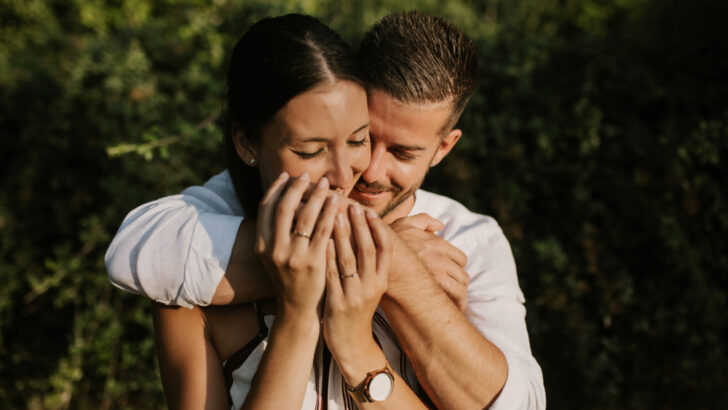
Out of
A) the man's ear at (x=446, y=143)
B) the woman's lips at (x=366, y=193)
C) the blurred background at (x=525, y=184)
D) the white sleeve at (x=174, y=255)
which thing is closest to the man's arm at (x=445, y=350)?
Answer: the white sleeve at (x=174, y=255)

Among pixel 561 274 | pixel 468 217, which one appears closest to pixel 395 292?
pixel 468 217

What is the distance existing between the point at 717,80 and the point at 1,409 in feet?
22.0

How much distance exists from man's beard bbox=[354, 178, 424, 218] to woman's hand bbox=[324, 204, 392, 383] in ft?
2.35

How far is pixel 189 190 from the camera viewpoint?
2156mm

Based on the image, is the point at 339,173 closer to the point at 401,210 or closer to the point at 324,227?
the point at 324,227

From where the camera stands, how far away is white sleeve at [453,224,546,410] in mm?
1771

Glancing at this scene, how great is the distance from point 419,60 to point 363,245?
1.21m

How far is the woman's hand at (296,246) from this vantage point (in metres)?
1.54

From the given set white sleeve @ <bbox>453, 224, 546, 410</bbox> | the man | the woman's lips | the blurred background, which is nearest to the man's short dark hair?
the man

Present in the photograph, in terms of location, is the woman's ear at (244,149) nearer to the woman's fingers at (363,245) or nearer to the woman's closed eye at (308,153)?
the woman's closed eye at (308,153)

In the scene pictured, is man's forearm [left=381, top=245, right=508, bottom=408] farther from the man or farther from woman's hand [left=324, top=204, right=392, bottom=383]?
woman's hand [left=324, top=204, right=392, bottom=383]

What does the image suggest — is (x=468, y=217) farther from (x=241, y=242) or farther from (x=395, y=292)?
(x=241, y=242)

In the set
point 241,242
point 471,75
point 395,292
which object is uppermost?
point 471,75

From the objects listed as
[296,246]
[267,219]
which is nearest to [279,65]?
[267,219]
